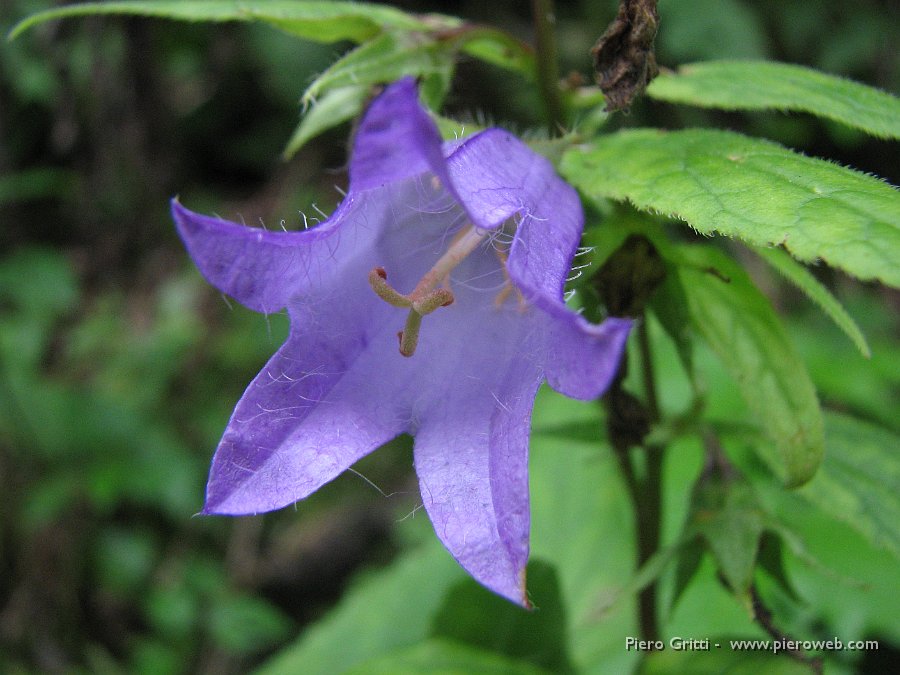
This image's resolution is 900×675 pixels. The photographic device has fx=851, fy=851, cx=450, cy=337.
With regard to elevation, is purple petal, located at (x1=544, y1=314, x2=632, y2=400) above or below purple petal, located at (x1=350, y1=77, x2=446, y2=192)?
below

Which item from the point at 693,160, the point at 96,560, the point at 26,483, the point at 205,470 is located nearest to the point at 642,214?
the point at 693,160

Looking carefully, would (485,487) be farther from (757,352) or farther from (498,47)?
(498,47)

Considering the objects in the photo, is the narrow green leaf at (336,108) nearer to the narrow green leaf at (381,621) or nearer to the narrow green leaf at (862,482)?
the narrow green leaf at (862,482)

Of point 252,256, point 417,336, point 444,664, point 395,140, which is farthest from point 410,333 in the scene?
point 444,664

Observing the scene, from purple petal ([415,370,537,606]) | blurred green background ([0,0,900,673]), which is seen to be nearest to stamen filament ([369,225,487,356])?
purple petal ([415,370,537,606])

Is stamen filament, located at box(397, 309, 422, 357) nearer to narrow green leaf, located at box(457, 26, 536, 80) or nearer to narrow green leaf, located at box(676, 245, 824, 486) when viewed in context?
narrow green leaf, located at box(676, 245, 824, 486)

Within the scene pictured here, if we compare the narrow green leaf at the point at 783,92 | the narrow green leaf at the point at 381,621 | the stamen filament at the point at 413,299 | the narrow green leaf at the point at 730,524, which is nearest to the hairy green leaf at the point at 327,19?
the narrow green leaf at the point at 783,92
